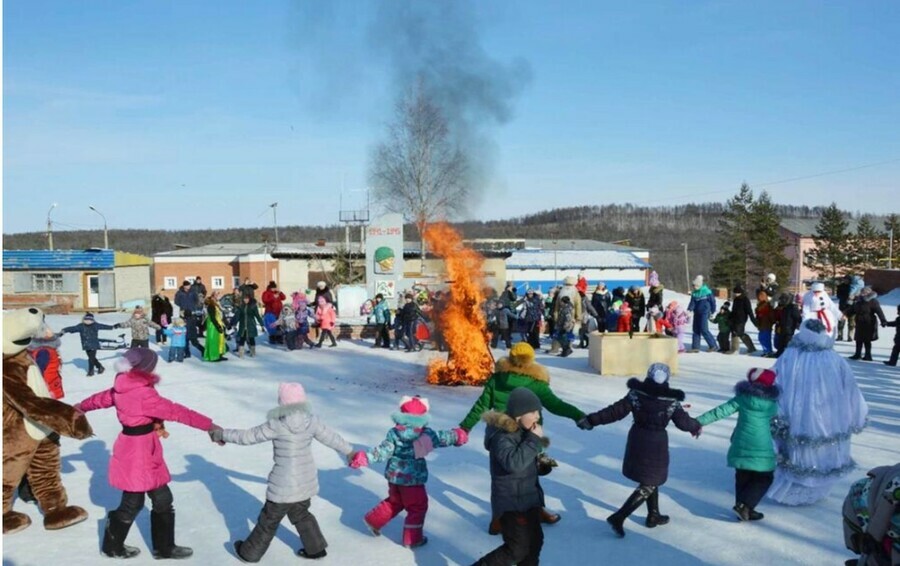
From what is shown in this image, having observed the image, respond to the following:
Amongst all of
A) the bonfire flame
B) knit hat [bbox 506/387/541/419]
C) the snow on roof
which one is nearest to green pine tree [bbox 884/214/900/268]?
the snow on roof

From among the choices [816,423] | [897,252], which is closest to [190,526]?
[816,423]

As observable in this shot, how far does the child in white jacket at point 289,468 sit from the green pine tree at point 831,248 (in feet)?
213

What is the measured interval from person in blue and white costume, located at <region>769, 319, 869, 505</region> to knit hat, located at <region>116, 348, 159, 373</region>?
5.58 m

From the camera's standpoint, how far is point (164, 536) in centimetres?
546

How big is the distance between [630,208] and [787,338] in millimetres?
155346

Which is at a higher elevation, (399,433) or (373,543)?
(399,433)

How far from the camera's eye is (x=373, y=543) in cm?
583

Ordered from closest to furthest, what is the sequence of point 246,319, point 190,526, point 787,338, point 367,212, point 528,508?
point 528,508 → point 190,526 → point 787,338 → point 246,319 → point 367,212

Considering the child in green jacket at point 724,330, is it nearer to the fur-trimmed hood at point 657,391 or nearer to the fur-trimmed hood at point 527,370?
the fur-trimmed hood at point 527,370

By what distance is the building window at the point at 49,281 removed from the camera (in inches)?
1507

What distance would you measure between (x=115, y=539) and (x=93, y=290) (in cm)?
3826

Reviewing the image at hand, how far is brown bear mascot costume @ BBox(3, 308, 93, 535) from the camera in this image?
5613 millimetres

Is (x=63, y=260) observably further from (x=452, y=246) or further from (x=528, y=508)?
(x=528, y=508)

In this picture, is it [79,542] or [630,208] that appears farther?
[630,208]
